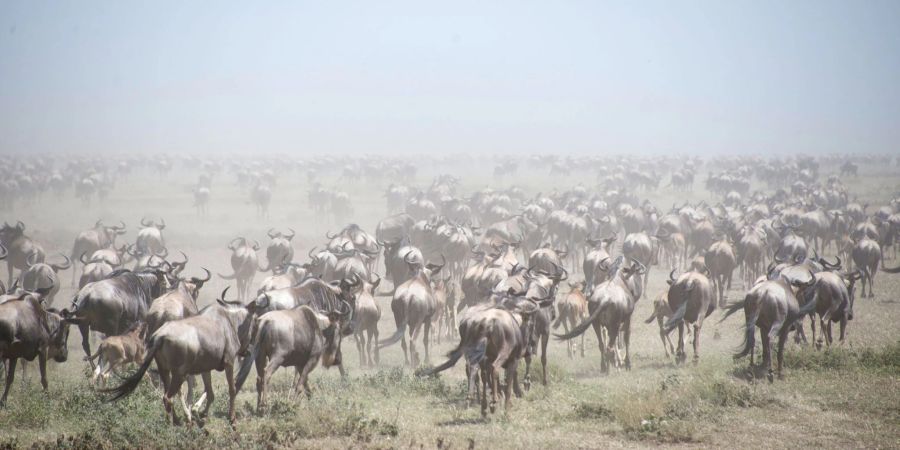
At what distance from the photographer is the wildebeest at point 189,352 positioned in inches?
344

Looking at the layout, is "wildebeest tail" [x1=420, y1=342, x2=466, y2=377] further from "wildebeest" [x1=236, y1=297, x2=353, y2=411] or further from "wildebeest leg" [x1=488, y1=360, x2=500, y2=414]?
"wildebeest" [x1=236, y1=297, x2=353, y2=411]

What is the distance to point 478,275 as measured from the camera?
1731 cm

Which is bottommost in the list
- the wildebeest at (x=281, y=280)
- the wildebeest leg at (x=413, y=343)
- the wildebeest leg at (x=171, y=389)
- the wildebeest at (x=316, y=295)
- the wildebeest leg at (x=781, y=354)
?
the wildebeest leg at (x=413, y=343)

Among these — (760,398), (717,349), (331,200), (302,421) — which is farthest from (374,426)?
(331,200)

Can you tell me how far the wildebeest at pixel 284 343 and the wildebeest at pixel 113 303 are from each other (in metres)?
3.31

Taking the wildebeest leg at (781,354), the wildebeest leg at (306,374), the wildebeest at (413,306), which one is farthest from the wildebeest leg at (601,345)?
the wildebeest leg at (306,374)

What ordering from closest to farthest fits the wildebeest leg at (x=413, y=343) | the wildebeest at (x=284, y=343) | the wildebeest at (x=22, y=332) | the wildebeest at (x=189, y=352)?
the wildebeest at (x=189, y=352) < the wildebeest at (x=284, y=343) < the wildebeest at (x=22, y=332) < the wildebeest leg at (x=413, y=343)

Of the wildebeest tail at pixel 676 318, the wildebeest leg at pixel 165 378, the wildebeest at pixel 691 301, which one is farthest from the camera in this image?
the wildebeest at pixel 691 301

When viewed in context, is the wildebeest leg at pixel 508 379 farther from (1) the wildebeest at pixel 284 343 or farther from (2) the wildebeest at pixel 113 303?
(2) the wildebeest at pixel 113 303

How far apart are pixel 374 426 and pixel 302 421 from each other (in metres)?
0.98

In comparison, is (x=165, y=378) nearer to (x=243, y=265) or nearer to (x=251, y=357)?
(x=251, y=357)

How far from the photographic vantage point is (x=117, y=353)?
11227 mm

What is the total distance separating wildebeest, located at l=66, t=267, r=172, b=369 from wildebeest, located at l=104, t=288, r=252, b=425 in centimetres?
373

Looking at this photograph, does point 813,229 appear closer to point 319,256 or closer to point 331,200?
point 319,256
